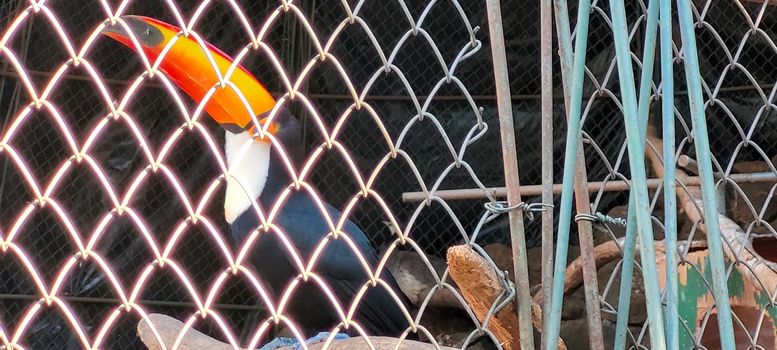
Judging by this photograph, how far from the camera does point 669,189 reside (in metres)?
1.14

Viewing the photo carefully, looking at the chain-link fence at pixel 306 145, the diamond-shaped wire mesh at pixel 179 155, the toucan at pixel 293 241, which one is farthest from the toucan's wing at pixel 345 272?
the chain-link fence at pixel 306 145

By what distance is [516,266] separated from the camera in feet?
3.85

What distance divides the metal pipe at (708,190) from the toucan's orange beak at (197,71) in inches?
43.9

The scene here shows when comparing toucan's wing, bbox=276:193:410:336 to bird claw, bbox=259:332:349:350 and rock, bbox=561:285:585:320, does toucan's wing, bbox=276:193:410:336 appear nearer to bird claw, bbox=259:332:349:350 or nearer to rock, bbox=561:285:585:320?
bird claw, bbox=259:332:349:350

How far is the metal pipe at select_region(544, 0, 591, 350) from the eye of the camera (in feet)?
3.67

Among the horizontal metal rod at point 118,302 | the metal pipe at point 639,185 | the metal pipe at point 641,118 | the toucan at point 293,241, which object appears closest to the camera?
the metal pipe at point 639,185

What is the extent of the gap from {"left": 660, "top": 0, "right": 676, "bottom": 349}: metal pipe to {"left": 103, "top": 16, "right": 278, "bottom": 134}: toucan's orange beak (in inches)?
43.3

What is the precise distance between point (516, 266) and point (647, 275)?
0.17 m

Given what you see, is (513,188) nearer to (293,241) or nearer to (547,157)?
(547,157)

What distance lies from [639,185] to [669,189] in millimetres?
82

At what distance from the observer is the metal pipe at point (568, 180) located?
3.67ft

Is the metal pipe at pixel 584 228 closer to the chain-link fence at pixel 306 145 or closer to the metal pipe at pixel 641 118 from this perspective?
the metal pipe at pixel 641 118

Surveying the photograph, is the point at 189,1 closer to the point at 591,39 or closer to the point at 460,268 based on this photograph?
the point at 591,39

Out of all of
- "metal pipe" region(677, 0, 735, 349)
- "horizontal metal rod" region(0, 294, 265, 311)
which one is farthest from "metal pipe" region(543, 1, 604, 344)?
"horizontal metal rod" region(0, 294, 265, 311)
